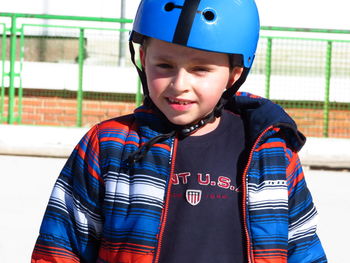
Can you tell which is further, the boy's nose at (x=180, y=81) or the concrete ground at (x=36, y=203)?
the concrete ground at (x=36, y=203)

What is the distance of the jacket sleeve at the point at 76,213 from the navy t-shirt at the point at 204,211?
0.23 metres

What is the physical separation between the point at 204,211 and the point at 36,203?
4267 mm

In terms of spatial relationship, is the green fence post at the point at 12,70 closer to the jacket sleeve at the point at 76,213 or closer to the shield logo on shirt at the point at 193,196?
the jacket sleeve at the point at 76,213

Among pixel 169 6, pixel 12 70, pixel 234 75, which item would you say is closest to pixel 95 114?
pixel 12 70

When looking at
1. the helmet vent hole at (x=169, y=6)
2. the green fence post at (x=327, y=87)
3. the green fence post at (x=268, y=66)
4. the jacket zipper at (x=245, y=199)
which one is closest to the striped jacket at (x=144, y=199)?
the jacket zipper at (x=245, y=199)

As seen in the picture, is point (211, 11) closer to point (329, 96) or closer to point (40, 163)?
point (40, 163)

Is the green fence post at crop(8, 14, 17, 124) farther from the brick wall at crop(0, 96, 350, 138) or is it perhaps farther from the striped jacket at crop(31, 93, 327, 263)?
the striped jacket at crop(31, 93, 327, 263)

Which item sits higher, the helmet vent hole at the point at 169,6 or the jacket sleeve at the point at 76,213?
the helmet vent hole at the point at 169,6

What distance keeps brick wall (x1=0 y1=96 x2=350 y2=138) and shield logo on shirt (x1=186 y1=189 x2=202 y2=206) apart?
804cm

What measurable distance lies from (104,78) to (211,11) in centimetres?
816

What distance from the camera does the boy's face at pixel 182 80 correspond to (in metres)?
2.28

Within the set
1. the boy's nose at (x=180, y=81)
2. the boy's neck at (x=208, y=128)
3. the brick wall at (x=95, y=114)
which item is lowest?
the brick wall at (x=95, y=114)

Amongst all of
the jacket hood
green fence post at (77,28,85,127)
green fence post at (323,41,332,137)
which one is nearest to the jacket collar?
the jacket hood

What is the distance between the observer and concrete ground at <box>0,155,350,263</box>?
206 inches
